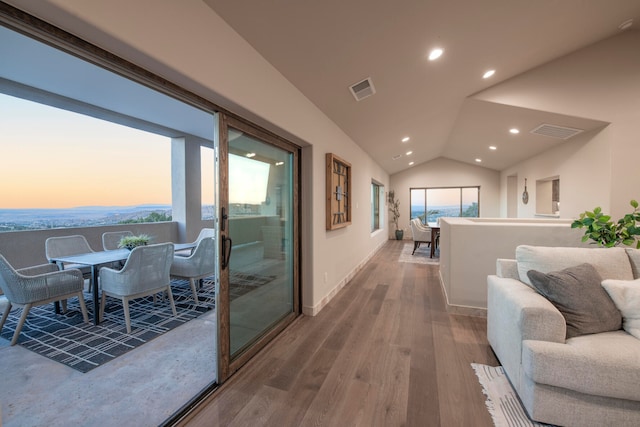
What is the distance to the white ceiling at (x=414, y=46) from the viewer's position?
1954mm

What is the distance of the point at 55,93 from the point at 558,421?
19.7ft

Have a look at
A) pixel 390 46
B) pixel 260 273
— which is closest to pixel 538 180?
pixel 390 46

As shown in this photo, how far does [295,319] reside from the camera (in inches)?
119

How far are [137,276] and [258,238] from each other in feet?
4.54

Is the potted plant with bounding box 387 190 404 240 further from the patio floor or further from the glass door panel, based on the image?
the patio floor

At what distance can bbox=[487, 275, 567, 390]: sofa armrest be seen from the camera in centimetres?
158

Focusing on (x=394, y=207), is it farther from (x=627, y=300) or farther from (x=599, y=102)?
(x=627, y=300)

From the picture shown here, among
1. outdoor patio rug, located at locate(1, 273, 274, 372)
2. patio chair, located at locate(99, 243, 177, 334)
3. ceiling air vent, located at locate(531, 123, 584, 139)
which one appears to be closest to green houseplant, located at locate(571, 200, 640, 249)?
ceiling air vent, located at locate(531, 123, 584, 139)

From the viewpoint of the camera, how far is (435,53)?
2809 millimetres

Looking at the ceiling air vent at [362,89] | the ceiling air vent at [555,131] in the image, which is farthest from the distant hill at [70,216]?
the ceiling air vent at [555,131]

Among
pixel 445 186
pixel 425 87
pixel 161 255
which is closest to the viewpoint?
pixel 161 255

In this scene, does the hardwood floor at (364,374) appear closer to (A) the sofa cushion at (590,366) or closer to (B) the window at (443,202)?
(A) the sofa cushion at (590,366)

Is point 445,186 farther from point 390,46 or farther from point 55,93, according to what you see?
point 55,93

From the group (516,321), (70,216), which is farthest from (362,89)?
(70,216)
